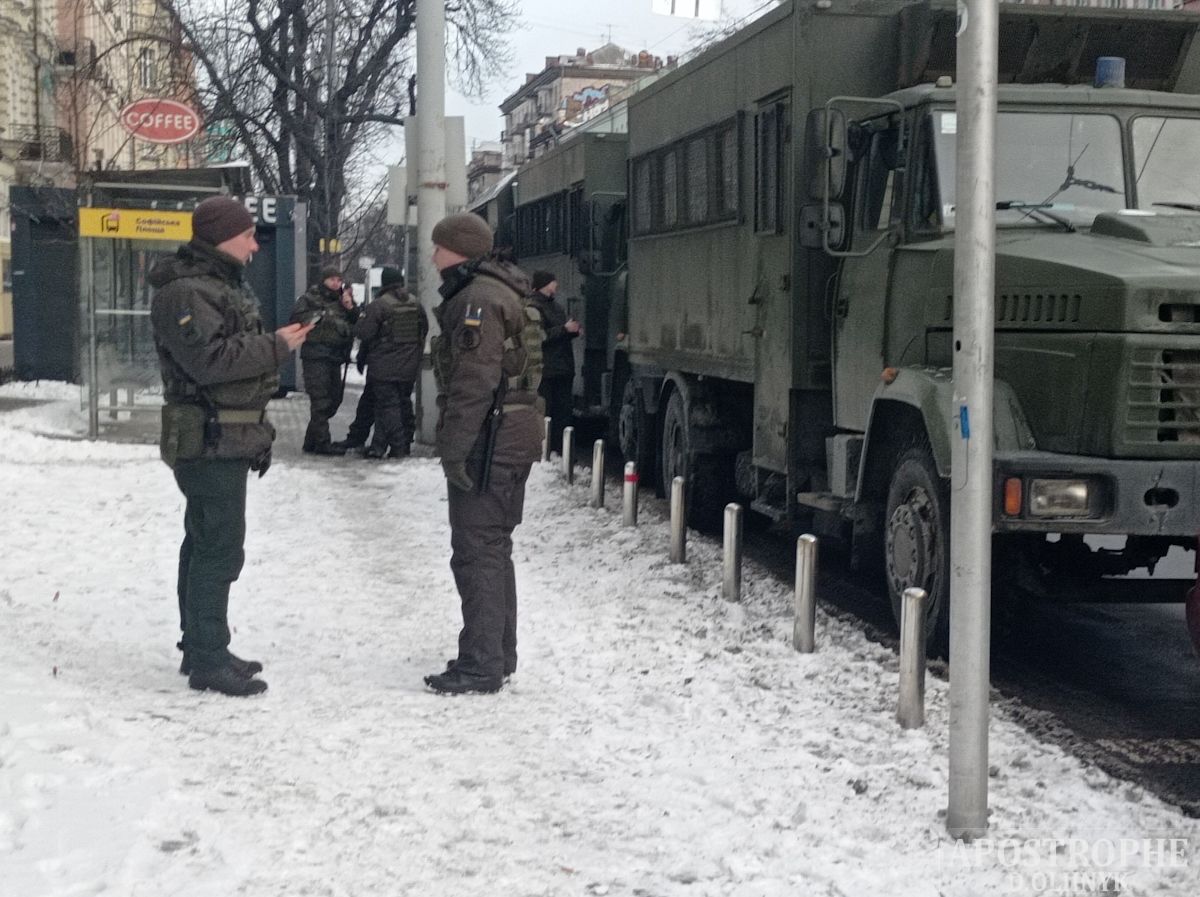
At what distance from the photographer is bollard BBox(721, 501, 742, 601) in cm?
983

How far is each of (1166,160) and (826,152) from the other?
1.65m

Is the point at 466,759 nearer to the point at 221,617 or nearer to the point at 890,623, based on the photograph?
the point at 221,617

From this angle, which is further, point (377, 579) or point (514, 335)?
point (377, 579)

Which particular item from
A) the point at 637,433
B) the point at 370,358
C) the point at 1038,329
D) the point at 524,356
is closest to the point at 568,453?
the point at 637,433

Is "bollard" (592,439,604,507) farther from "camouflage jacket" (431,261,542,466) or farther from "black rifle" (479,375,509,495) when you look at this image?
"black rifle" (479,375,509,495)

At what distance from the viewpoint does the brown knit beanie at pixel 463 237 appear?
7449 millimetres

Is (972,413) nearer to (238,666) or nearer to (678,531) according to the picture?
(238,666)

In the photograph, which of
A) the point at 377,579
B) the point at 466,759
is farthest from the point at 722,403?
the point at 466,759

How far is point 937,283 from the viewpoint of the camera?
28.2 ft

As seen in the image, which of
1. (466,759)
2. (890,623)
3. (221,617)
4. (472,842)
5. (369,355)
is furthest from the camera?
(369,355)

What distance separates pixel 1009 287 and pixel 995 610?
1522mm

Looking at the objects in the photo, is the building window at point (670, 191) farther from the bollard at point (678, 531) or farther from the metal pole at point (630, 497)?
the bollard at point (678, 531)

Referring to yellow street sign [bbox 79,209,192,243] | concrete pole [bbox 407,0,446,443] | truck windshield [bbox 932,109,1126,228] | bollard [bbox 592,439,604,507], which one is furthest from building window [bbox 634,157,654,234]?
truck windshield [bbox 932,109,1126,228]

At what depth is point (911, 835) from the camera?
558cm
